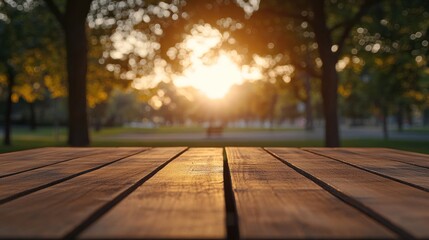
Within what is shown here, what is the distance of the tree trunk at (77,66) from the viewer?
1405 centimetres

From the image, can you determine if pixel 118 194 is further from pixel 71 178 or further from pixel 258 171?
pixel 258 171

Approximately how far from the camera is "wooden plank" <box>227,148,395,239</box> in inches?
49.3

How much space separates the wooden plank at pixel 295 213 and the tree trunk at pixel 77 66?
42.1 ft

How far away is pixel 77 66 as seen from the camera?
1421 centimetres

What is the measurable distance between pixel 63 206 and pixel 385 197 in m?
1.21

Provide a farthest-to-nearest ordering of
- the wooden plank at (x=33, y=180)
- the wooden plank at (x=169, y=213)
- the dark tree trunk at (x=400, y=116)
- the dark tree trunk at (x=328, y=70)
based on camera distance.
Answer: the dark tree trunk at (x=400, y=116)
the dark tree trunk at (x=328, y=70)
the wooden plank at (x=33, y=180)
the wooden plank at (x=169, y=213)

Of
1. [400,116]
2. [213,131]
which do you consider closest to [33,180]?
[213,131]

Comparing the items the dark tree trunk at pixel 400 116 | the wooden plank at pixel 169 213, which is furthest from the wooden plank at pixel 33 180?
the dark tree trunk at pixel 400 116

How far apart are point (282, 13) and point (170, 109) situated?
96880mm

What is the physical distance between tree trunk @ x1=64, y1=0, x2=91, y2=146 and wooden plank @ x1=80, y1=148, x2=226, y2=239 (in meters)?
12.7

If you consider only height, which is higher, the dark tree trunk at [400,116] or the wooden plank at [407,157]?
the dark tree trunk at [400,116]

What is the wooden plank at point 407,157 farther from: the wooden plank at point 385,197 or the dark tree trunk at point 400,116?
the dark tree trunk at point 400,116

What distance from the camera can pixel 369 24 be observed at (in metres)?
18.0

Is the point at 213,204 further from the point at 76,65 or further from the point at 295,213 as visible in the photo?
the point at 76,65
